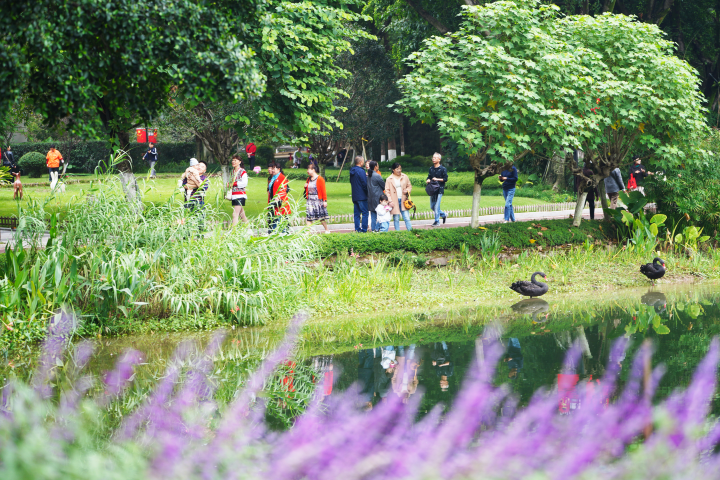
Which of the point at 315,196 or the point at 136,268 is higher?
the point at 315,196

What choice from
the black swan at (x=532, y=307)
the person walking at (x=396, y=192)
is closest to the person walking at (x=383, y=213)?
the person walking at (x=396, y=192)

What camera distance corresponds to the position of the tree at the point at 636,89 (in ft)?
45.1

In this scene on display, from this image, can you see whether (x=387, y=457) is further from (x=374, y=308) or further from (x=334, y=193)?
(x=334, y=193)

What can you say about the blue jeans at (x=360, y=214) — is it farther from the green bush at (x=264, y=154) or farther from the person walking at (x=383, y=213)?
the green bush at (x=264, y=154)

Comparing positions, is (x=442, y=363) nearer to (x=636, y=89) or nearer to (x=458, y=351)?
(x=458, y=351)

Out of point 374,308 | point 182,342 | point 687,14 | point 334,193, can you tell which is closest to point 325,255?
point 374,308

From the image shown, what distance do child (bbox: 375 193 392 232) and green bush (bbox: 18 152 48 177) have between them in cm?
2540

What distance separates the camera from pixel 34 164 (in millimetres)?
34688

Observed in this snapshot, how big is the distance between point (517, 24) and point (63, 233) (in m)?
8.77

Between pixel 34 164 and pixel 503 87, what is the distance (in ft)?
94.9

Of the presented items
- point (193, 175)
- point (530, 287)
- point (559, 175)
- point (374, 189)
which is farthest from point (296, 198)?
point (530, 287)

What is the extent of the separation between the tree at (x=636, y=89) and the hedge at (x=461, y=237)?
6.16 ft

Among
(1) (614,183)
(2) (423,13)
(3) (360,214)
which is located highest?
(2) (423,13)

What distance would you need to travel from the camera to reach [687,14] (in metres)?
27.6
